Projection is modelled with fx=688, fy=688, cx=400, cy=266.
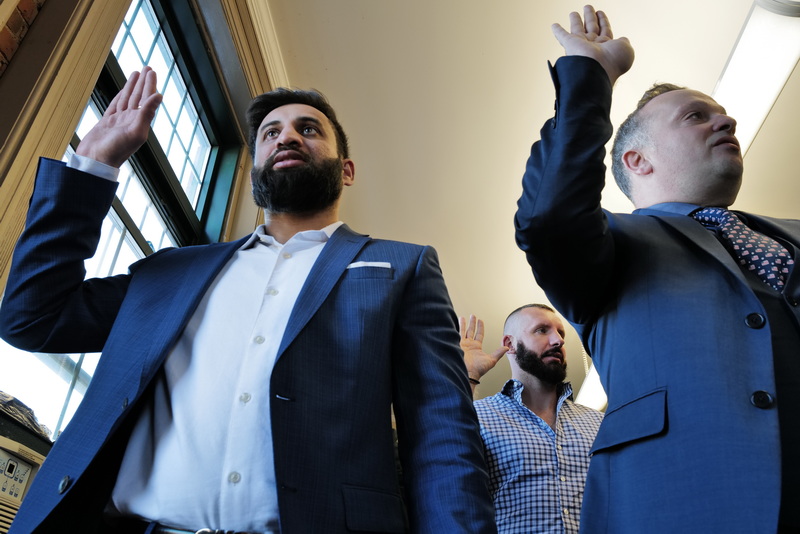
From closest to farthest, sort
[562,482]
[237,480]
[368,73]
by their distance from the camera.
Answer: [237,480] → [562,482] → [368,73]

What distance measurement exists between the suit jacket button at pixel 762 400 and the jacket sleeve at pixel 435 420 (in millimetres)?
433

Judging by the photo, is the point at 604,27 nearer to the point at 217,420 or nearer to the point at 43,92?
the point at 217,420

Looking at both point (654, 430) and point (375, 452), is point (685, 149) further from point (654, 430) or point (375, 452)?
point (375, 452)

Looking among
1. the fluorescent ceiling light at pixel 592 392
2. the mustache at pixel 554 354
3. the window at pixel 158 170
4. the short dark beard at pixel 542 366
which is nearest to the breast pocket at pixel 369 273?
the window at pixel 158 170

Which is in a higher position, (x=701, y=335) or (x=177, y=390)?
(x=701, y=335)

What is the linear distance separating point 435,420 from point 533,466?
1277 millimetres

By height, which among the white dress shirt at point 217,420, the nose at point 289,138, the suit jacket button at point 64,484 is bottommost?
the suit jacket button at point 64,484

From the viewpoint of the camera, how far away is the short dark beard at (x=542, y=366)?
2.98 m

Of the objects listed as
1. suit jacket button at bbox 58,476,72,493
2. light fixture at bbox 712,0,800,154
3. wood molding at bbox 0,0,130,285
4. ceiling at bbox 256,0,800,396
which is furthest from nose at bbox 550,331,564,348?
suit jacket button at bbox 58,476,72,493

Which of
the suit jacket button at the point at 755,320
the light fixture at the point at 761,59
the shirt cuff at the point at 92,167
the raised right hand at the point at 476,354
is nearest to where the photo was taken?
the suit jacket button at the point at 755,320

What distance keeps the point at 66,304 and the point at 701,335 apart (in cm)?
111

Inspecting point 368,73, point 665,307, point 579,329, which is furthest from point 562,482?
point 368,73

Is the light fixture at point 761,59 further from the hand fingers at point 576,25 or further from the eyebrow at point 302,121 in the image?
the eyebrow at point 302,121

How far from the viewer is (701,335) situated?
1.08m
